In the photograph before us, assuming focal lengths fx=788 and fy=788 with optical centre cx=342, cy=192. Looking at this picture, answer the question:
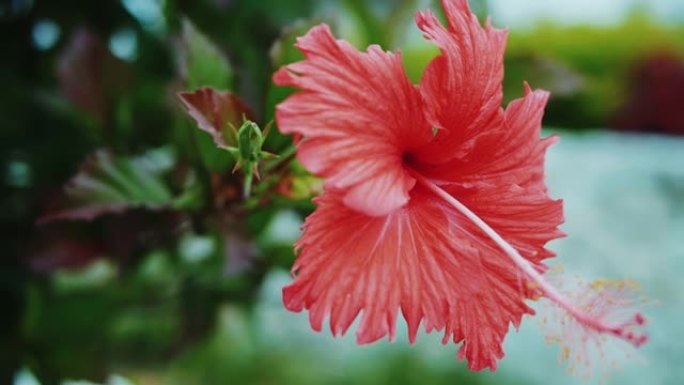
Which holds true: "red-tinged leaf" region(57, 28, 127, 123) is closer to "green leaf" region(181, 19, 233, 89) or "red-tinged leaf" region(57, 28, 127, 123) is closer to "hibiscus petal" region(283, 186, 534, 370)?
"green leaf" region(181, 19, 233, 89)

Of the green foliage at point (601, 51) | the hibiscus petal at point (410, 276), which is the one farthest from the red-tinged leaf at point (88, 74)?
the green foliage at point (601, 51)

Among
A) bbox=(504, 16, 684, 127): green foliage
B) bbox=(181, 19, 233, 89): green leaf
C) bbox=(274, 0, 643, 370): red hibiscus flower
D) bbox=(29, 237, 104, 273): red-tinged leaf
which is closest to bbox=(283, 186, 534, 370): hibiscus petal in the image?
bbox=(274, 0, 643, 370): red hibiscus flower

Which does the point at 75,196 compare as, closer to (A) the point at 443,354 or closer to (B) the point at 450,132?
(B) the point at 450,132

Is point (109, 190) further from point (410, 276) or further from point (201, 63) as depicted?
point (410, 276)

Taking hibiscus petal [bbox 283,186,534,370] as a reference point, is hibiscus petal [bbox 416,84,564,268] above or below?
above

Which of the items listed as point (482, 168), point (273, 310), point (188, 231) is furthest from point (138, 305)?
point (482, 168)

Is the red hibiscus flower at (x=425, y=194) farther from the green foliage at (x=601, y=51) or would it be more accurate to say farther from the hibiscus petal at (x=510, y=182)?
the green foliage at (x=601, y=51)

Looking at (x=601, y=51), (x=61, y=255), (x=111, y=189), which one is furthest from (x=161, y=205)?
(x=601, y=51)
